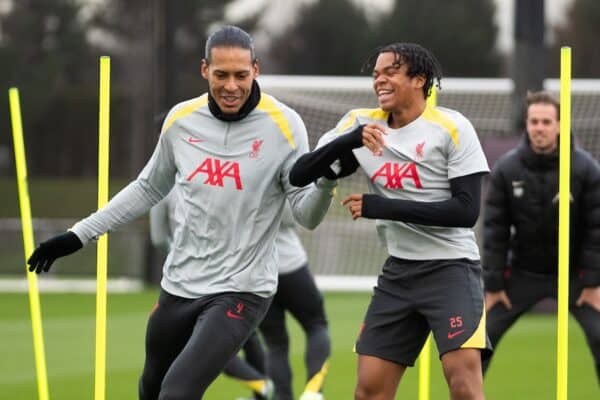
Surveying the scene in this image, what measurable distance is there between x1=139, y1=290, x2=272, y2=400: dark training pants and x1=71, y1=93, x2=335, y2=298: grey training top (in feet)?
0.19

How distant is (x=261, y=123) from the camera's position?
6.03 meters

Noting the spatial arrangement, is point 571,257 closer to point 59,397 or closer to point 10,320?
point 59,397

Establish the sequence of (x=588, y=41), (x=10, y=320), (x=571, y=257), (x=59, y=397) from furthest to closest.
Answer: (x=588, y=41)
(x=10, y=320)
(x=59, y=397)
(x=571, y=257)

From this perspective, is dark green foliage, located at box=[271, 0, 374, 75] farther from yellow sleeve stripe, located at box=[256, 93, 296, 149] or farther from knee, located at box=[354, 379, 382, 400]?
knee, located at box=[354, 379, 382, 400]

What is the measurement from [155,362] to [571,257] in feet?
9.80

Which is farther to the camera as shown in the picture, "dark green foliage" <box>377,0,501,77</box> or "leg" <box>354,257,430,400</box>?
"dark green foliage" <box>377,0,501,77</box>

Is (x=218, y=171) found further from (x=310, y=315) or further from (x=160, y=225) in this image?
(x=310, y=315)

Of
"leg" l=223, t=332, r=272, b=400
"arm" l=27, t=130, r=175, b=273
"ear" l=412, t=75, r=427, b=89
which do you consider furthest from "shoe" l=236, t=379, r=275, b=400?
"ear" l=412, t=75, r=427, b=89

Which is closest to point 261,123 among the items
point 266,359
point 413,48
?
point 413,48

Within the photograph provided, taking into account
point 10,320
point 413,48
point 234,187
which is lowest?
point 10,320

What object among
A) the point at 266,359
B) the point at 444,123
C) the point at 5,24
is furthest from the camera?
the point at 5,24

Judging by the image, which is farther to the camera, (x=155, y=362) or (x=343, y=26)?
(x=343, y=26)

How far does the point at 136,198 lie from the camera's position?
6.20m

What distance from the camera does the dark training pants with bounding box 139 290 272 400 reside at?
5.62 m
